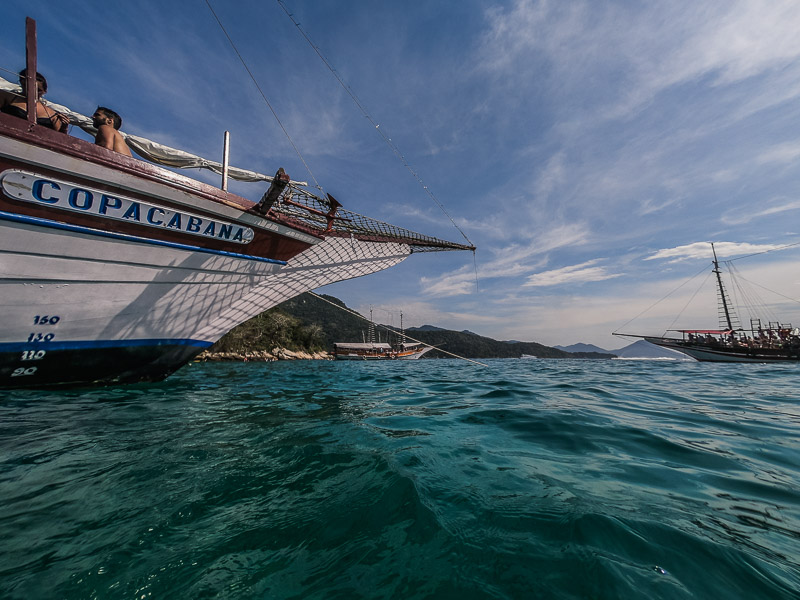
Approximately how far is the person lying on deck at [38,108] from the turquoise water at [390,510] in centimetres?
437

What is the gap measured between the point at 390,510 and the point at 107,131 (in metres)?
7.42

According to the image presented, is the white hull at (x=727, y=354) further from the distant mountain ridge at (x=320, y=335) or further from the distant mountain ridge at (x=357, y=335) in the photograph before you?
the distant mountain ridge at (x=357, y=335)

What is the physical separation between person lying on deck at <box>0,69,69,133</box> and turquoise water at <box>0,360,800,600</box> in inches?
172

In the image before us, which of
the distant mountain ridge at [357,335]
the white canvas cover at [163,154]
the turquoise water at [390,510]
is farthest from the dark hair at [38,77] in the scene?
the distant mountain ridge at [357,335]

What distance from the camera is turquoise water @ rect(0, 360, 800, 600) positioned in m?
1.27

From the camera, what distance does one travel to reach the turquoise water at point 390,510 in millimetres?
1271

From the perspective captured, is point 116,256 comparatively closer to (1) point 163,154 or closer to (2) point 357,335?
(1) point 163,154

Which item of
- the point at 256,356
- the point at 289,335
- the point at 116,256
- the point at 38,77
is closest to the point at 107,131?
the point at 38,77

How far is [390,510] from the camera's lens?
180 centimetres

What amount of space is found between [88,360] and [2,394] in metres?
1.72

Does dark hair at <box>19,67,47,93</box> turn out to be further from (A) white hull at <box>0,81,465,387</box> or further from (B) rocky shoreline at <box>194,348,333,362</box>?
(B) rocky shoreline at <box>194,348,333,362</box>

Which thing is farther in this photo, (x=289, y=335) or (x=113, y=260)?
(x=289, y=335)

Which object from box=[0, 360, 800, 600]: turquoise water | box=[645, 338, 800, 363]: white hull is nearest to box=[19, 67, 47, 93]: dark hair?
box=[0, 360, 800, 600]: turquoise water

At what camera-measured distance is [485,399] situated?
6195 mm
